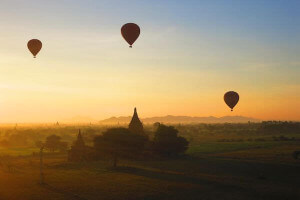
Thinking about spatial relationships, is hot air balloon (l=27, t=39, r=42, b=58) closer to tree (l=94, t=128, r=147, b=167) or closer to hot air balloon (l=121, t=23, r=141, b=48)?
hot air balloon (l=121, t=23, r=141, b=48)

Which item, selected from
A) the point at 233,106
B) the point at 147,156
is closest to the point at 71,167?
the point at 147,156

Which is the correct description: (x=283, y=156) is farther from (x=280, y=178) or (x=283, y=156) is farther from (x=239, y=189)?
(x=239, y=189)

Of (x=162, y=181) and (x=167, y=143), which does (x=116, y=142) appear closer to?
(x=167, y=143)

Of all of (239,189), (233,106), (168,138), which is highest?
(233,106)

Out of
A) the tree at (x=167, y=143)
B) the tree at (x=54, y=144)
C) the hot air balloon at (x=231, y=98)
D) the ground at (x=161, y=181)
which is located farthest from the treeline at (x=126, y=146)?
the tree at (x=54, y=144)

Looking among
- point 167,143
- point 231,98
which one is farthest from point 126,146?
point 231,98

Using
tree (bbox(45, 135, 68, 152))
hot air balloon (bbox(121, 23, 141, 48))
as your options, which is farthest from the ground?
tree (bbox(45, 135, 68, 152))

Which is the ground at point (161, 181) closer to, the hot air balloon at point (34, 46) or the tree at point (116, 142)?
the tree at point (116, 142)

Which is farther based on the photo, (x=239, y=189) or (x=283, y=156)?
(x=283, y=156)
